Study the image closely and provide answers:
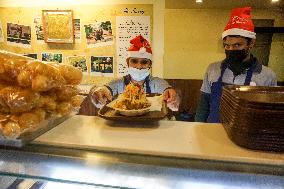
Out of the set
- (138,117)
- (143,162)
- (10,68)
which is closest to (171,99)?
(138,117)

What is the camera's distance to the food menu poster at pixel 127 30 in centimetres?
386

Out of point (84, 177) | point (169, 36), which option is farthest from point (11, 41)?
point (84, 177)

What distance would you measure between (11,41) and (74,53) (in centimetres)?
108

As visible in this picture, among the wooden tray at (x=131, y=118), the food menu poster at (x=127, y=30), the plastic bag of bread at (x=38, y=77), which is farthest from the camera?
the food menu poster at (x=127, y=30)

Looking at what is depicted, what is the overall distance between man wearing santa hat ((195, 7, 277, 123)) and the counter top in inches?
57.4

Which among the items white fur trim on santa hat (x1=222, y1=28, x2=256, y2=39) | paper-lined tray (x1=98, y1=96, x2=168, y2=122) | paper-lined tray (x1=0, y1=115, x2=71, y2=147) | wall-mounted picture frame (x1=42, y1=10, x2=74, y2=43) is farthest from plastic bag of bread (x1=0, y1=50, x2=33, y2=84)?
wall-mounted picture frame (x1=42, y1=10, x2=74, y2=43)

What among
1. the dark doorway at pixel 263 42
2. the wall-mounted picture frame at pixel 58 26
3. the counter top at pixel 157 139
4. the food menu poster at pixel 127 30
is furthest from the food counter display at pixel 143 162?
the dark doorway at pixel 263 42

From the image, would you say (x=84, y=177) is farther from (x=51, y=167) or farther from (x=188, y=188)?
(x=188, y=188)

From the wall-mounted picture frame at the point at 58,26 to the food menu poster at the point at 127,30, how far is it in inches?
28.4

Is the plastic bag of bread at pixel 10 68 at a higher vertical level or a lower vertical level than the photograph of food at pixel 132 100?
higher

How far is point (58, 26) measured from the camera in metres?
4.02

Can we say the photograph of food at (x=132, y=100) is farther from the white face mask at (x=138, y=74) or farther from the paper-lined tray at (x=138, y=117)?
the white face mask at (x=138, y=74)

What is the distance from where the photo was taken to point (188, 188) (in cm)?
77

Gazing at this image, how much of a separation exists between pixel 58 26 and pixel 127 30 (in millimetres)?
1059
